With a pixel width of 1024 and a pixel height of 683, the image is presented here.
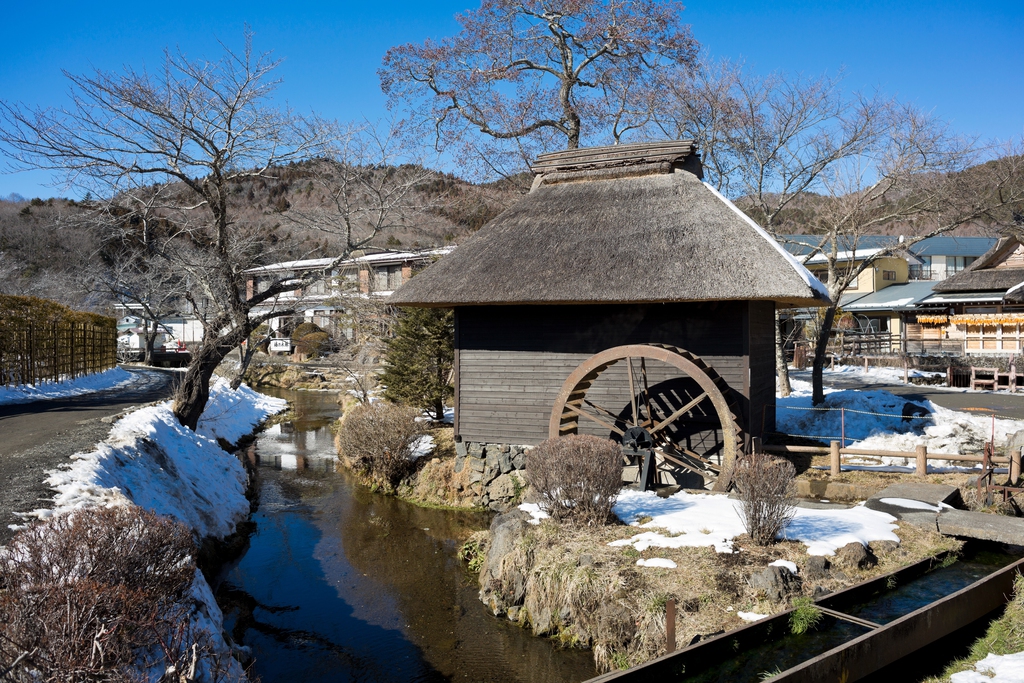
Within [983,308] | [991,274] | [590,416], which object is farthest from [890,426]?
[991,274]

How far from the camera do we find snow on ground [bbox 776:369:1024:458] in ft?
39.6

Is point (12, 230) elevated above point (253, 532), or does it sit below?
above

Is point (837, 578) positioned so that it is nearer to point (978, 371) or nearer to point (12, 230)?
point (978, 371)

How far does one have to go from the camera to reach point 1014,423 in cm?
1309

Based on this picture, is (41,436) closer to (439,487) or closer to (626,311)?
(439,487)

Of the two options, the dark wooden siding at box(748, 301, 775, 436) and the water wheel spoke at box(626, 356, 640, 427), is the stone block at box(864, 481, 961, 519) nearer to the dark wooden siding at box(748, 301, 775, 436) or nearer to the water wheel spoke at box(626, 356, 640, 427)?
→ the dark wooden siding at box(748, 301, 775, 436)

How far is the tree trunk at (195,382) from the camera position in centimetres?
1371

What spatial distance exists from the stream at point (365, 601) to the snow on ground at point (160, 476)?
0.71 meters

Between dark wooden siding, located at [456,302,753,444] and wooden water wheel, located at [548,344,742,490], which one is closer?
wooden water wheel, located at [548,344,742,490]

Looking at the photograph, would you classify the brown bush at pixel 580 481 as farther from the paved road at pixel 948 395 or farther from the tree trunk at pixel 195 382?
the paved road at pixel 948 395

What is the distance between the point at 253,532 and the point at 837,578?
850 centimetres

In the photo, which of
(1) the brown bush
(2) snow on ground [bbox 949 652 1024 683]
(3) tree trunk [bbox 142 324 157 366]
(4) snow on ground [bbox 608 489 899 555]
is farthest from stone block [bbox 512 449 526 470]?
(3) tree trunk [bbox 142 324 157 366]

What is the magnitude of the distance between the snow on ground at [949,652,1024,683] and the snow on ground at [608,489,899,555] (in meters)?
1.81

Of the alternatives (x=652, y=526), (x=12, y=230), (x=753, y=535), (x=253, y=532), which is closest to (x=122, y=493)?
(x=253, y=532)
